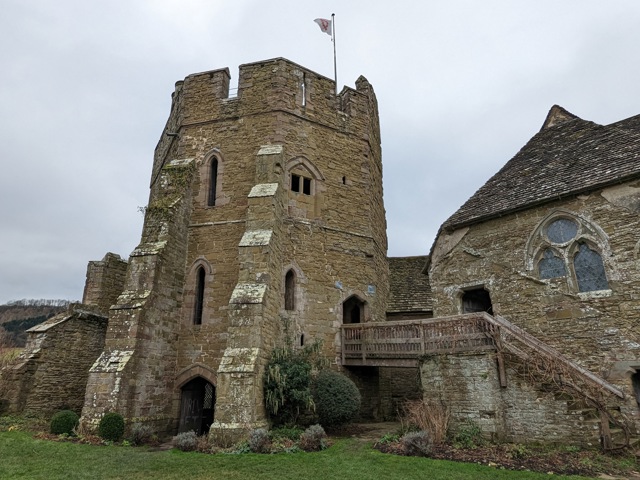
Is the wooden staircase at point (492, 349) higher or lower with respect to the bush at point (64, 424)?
higher

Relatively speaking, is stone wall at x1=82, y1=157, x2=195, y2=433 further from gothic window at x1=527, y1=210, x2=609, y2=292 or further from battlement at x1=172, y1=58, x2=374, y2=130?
gothic window at x1=527, y1=210, x2=609, y2=292

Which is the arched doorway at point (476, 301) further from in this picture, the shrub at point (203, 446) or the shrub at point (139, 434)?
the shrub at point (139, 434)

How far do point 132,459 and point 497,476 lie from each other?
7.30 metres

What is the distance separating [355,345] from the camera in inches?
544

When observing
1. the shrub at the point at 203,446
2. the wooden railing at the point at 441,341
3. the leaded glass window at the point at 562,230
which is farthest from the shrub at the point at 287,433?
the leaded glass window at the point at 562,230

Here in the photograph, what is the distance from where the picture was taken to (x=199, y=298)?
551 inches

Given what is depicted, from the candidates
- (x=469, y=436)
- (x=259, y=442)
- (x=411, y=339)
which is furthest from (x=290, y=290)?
(x=469, y=436)

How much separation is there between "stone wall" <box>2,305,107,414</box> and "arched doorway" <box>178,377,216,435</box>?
517cm

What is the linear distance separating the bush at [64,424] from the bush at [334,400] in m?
6.49

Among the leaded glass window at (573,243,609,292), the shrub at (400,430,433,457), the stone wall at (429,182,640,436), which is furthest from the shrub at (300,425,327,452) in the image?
the leaded glass window at (573,243,609,292)

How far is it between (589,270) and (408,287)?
8.85m

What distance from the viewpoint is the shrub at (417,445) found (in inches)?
342

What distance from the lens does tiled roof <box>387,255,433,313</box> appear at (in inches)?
685

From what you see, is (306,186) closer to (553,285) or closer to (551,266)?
(551,266)
